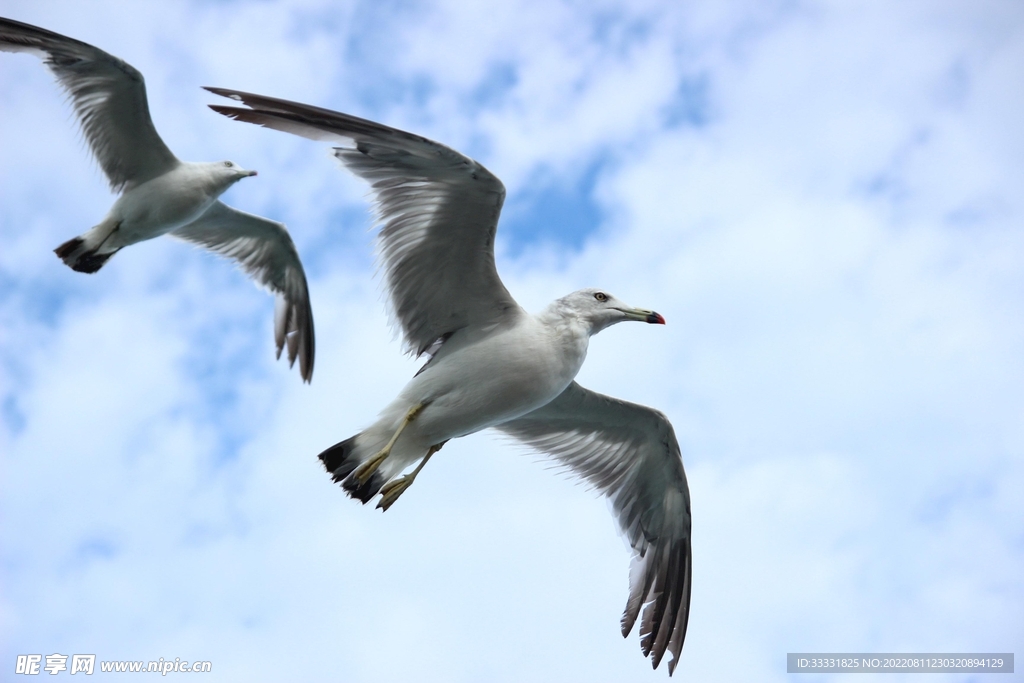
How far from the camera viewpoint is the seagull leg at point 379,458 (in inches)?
271

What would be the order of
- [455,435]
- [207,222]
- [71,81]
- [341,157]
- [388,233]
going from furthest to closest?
1. [207,222]
2. [71,81]
3. [455,435]
4. [388,233]
5. [341,157]

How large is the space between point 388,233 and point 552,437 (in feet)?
8.89

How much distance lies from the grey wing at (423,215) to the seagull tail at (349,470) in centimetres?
88

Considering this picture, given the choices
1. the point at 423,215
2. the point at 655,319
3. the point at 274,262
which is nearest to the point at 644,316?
the point at 655,319

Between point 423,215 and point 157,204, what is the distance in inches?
209

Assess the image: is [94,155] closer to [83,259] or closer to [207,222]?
[83,259]

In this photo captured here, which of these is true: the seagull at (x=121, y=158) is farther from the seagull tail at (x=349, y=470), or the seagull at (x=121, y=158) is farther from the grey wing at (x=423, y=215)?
the seagull tail at (x=349, y=470)

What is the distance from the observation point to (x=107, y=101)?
1045 centimetres

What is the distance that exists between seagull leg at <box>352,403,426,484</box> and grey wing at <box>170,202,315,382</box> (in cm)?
645

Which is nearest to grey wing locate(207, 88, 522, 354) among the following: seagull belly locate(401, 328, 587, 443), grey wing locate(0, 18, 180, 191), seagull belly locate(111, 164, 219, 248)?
seagull belly locate(401, 328, 587, 443)

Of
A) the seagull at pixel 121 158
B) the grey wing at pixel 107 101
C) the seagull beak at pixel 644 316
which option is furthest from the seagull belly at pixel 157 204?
the seagull beak at pixel 644 316

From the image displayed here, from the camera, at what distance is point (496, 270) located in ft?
22.5

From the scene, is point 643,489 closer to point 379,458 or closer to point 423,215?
point 379,458

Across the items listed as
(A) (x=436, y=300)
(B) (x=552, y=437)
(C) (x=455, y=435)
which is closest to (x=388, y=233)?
(A) (x=436, y=300)
